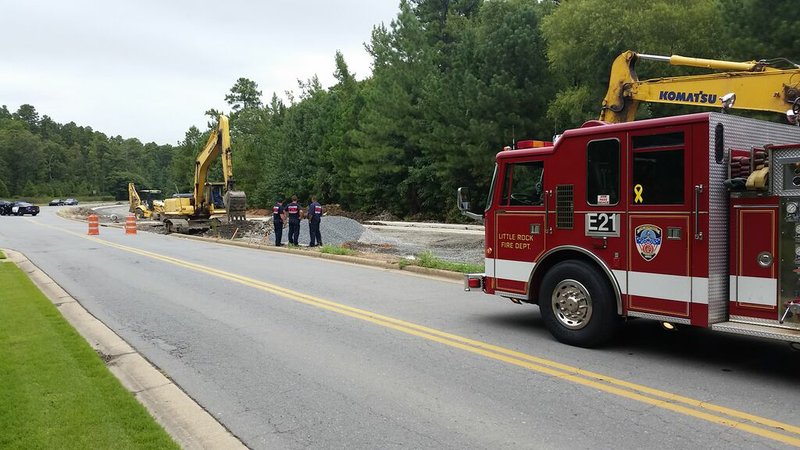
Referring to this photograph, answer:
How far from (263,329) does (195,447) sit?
4046 millimetres

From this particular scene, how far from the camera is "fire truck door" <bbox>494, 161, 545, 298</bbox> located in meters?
7.75

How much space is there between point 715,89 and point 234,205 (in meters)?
24.1

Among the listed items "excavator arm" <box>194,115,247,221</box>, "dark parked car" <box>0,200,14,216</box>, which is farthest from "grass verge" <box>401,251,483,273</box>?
"dark parked car" <box>0,200,14,216</box>

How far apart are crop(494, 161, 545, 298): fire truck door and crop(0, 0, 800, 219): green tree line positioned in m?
10.5

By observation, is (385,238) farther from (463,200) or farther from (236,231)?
(463,200)

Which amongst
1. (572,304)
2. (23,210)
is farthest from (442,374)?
(23,210)

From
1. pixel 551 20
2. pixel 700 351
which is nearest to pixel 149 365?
pixel 700 351

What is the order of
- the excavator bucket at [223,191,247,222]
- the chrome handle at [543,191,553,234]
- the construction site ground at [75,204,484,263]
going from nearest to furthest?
the chrome handle at [543,191,553,234] → the construction site ground at [75,204,484,263] → the excavator bucket at [223,191,247,222]

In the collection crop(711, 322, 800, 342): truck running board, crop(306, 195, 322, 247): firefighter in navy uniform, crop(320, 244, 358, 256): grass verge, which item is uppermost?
crop(306, 195, 322, 247): firefighter in navy uniform

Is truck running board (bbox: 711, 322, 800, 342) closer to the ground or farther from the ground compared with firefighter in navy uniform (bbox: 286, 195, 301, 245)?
closer to the ground

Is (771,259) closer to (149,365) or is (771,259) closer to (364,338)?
(364,338)

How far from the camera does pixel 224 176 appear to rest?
1212 inches

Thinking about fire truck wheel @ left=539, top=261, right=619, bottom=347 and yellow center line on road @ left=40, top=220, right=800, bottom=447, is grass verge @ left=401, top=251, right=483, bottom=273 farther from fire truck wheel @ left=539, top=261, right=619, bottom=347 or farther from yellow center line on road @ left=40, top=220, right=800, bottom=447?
fire truck wheel @ left=539, top=261, right=619, bottom=347

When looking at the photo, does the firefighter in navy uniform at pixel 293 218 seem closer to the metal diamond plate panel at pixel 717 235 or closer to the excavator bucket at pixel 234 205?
the excavator bucket at pixel 234 205
